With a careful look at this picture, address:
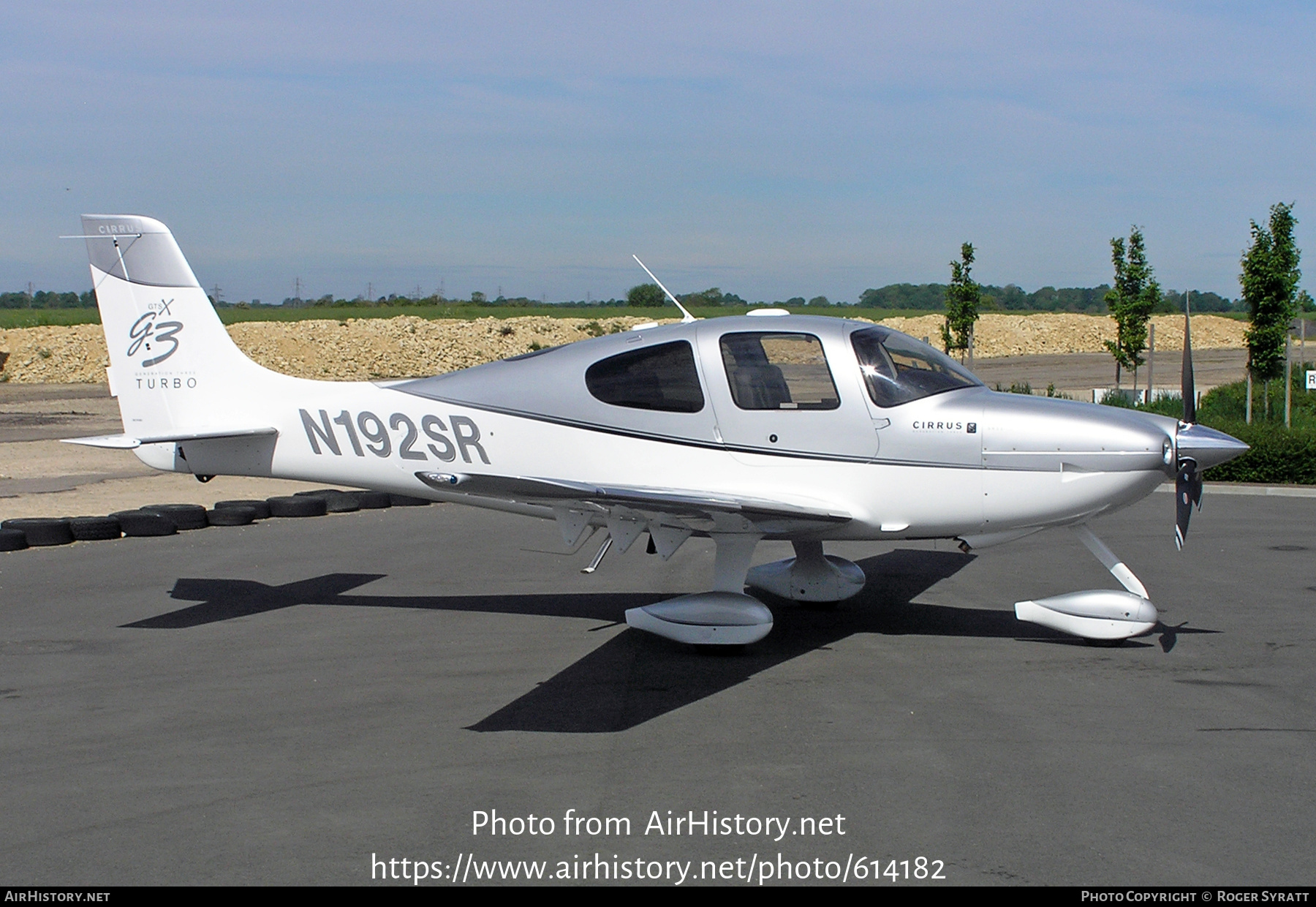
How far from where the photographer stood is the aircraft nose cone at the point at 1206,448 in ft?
25.3

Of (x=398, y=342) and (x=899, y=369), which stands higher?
(x=398, y=342)

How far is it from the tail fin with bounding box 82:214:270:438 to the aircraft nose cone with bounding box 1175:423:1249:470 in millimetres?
7409

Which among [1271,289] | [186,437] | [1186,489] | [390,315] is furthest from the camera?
[390,315]

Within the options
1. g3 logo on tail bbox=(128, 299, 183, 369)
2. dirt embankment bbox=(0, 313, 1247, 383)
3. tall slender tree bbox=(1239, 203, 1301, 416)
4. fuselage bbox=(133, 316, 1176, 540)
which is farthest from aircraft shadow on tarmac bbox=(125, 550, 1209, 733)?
dirt embankment bbox=(0, 313, 1247, 383)

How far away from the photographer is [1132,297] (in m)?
24.9

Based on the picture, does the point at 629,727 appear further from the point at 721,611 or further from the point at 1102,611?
the point at 1102,611

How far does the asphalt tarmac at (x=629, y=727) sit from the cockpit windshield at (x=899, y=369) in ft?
6.23

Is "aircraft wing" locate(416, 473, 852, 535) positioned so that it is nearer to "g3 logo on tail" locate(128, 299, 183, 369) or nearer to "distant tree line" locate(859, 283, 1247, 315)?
"g3 logo on tail" locate(128, 299, 183, 369)

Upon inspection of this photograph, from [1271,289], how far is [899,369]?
1528cm

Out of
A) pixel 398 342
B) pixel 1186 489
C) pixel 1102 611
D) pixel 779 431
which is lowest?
pixel 1102 611

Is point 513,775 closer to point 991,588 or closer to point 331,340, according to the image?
point 991,588

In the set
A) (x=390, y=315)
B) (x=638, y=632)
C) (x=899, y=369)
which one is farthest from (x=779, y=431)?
(x=390, y=315)

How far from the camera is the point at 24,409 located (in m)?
34.0

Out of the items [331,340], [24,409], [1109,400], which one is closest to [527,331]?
[331,340]
